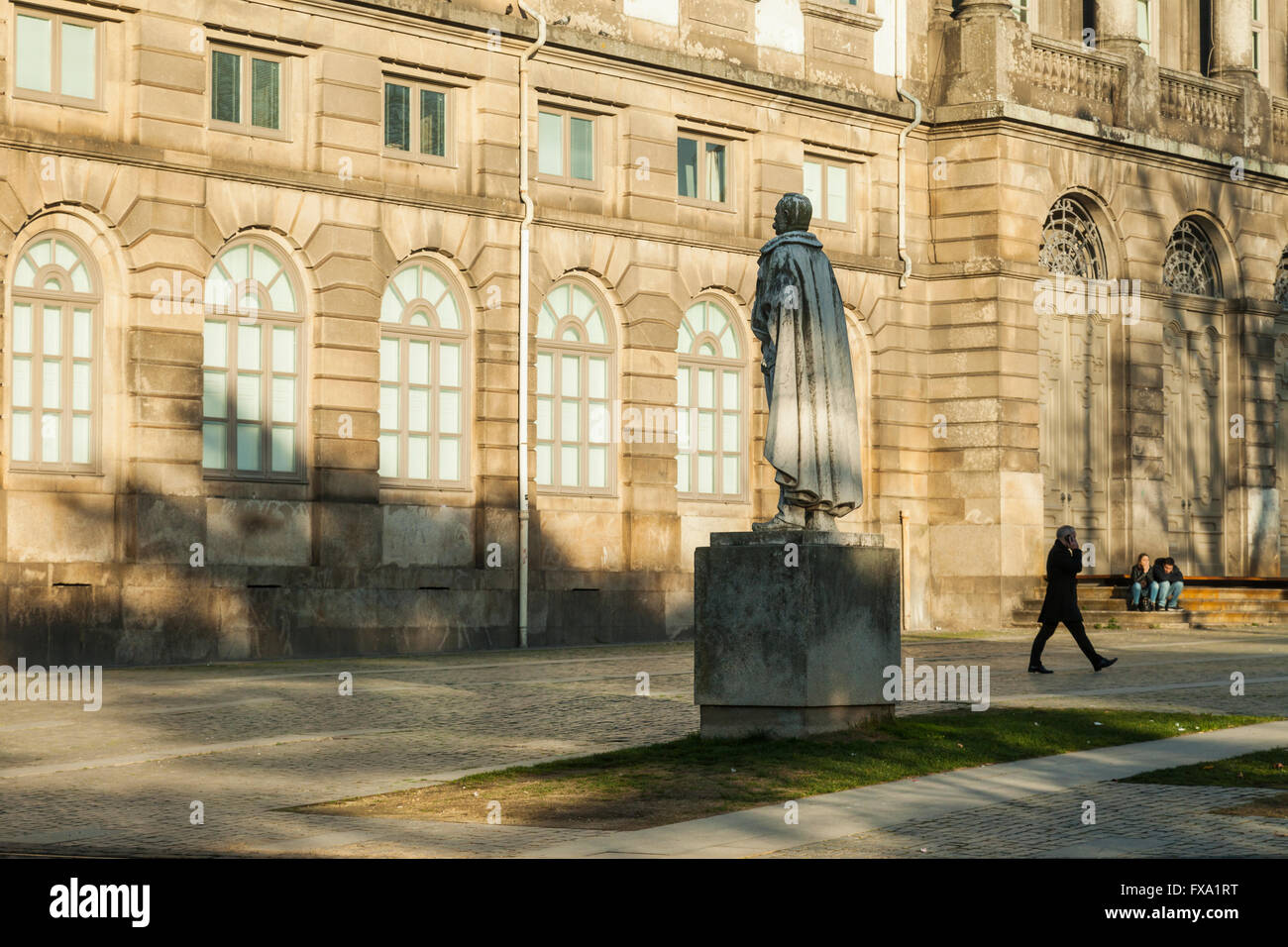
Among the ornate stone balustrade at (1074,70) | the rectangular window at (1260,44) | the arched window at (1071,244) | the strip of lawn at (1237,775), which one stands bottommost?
the strip of lawn at (1237,775)

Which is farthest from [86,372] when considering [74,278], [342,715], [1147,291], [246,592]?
[1147,291]

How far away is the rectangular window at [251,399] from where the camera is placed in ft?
92.7

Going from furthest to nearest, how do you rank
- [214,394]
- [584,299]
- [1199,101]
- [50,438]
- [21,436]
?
[1199,101] → [584,299] → [214,394] → [50,438] → [21,436]

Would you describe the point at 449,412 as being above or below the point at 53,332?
below

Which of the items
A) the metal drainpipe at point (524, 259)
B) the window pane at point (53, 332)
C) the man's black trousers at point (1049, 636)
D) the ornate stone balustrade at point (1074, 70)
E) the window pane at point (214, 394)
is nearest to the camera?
the man's black trousers at point (1049, 636)

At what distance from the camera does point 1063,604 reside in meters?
25.6

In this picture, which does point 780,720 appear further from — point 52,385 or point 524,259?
point 524,259

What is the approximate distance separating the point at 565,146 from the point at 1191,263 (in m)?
14.9

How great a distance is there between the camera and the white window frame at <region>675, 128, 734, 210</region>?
3444 centimetres

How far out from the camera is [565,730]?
19.0m

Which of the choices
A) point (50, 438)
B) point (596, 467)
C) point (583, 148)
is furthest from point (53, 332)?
point (583, 148)

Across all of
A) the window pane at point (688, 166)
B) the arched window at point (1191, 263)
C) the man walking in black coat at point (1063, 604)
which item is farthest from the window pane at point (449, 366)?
the arched window at point (1191, 263)

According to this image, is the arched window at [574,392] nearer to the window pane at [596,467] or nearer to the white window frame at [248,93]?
the window pane at [596,467]

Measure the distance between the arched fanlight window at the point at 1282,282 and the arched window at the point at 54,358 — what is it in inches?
1034
